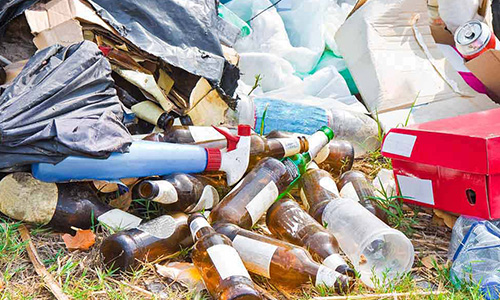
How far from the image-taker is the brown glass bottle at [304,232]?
5.08 feet

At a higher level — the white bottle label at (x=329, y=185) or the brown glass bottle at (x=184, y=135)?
the brown glass bottle at (x=184, y=135)

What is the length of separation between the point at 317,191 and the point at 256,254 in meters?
0.49

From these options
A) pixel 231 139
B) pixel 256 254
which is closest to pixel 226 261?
pixel 256 254

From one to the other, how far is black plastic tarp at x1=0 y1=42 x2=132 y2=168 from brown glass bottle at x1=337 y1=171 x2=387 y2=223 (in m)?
0.80

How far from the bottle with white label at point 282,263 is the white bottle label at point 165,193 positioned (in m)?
0.25

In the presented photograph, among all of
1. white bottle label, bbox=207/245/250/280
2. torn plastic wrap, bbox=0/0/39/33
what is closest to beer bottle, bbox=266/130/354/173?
white bottle label, bbox=207/245/250/280

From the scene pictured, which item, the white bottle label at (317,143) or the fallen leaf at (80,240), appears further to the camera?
the white bottle label at (317,143)

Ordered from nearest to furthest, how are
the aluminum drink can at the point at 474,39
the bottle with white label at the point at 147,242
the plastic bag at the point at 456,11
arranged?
the bottle with white label at the point at 147,242 < the aluminum drink can at the point at 474,39 < the plastic bag at the point at 456,11

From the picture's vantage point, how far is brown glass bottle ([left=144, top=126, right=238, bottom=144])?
82.4 inches

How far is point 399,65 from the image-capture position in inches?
112

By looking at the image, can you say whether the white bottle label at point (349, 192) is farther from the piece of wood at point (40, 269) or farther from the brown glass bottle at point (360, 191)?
the piece of wood at point (40, 269)

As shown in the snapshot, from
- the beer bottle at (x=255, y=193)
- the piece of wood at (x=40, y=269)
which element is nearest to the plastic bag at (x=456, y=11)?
the beer bottle at (x=255, y=193)

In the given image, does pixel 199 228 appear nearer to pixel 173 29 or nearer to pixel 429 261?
pixel 429 261

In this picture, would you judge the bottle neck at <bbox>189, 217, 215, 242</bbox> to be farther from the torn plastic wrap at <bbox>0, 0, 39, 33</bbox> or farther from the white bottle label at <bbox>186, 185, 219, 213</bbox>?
the torn plastic wrap at <bbox>0, 0, 39, 33</bbox>
